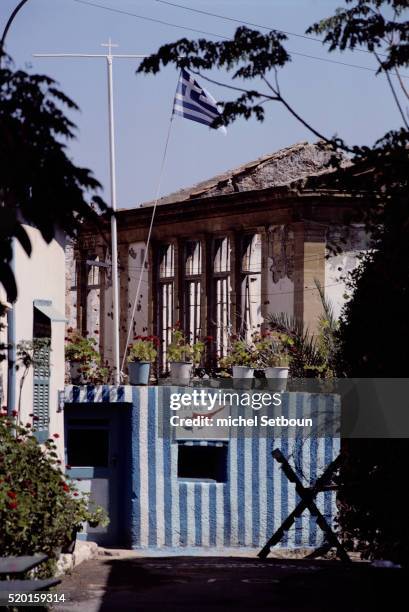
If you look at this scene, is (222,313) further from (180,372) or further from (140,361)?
(140,361)

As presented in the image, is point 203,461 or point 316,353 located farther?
point 316,353

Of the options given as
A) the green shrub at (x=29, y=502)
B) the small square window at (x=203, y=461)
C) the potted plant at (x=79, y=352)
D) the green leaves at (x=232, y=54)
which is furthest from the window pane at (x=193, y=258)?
the green leaves at (x=232, y=54)

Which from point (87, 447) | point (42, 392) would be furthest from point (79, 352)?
point (42, 392)

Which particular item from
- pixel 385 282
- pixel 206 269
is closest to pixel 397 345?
pixel 385 282

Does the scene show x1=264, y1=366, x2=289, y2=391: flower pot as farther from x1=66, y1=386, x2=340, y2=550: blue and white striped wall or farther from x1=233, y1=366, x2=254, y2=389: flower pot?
x1=66, y1=386, x2=340, y2=550: blue and white striped wall

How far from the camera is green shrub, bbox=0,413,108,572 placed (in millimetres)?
11086

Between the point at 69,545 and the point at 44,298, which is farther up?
the point at 44,298

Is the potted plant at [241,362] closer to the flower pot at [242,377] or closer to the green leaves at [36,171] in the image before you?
the flower pot at [242,377]

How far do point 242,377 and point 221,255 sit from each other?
23.6 feet

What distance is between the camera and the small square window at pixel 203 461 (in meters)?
21.9

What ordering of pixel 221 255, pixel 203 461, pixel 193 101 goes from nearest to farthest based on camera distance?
pixel 203 461, pixel 193 101, pixel 221 255

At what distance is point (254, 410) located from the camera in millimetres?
22188

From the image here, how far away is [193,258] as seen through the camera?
3000 cm

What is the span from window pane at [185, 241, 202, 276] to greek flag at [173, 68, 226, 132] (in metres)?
5.36
